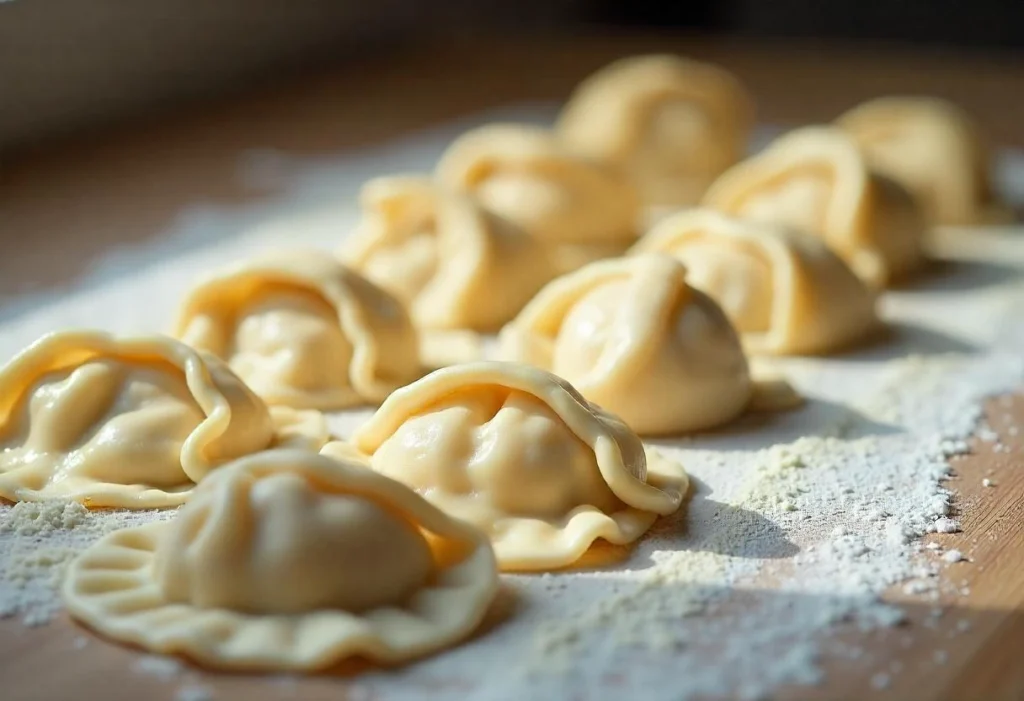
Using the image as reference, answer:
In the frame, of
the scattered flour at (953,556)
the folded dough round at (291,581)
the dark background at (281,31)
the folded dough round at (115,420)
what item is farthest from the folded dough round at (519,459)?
the dark background at (281,31)

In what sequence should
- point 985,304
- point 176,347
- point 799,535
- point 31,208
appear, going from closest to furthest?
point 799,535
point 176,347
point 985,304
point 31,208

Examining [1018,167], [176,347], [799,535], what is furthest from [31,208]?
[1018,167]

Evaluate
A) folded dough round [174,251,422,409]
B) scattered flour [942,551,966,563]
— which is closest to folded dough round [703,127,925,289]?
folded dough round [174,251,422,409]

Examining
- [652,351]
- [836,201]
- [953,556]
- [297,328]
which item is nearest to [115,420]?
[297,328]

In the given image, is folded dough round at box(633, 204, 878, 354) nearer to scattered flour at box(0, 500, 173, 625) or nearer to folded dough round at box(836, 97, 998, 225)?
folded dough round at box(836, 97, 998, 225)

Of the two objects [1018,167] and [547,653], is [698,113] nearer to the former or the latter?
[1018,167]
